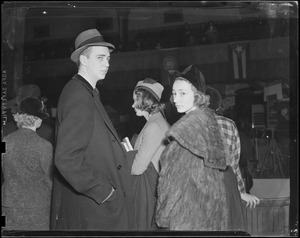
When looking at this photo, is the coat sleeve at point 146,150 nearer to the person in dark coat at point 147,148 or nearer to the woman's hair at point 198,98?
the person in dark coat at point 147,148

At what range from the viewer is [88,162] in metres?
3.09

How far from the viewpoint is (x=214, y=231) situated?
313 cm

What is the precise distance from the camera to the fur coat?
3.09m

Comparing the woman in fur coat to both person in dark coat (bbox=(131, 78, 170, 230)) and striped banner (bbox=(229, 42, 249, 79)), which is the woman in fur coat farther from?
striped banner (bbox=(229, 42, 249, 79))

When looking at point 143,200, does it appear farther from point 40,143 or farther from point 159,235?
point 40,143

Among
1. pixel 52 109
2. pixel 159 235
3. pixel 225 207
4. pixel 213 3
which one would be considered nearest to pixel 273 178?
pixel 225 207

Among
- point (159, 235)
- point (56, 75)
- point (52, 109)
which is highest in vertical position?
point (56, 75)

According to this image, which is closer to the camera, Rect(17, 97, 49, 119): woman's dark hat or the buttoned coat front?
the buttoned coat front

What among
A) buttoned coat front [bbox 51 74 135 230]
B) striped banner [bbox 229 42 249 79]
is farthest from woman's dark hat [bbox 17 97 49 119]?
striped banner [bbox 229 42 249 79]

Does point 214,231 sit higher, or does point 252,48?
point 252,48

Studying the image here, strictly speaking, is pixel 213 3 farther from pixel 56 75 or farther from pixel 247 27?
pixel 56 75

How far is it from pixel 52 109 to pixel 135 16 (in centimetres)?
75

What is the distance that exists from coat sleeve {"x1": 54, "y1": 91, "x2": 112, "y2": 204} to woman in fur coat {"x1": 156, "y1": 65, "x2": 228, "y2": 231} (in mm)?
360

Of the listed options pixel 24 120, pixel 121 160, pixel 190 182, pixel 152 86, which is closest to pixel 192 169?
pixel 190 182
